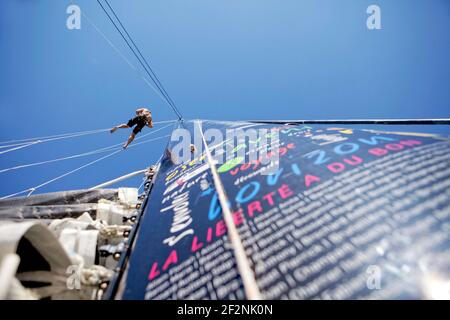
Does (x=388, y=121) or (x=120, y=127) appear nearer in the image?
(x=388, y=121)

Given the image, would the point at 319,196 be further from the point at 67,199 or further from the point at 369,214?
the point at 67,199

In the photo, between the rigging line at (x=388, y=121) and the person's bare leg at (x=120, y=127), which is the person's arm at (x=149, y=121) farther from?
the rigging line at (x=388, y=121)

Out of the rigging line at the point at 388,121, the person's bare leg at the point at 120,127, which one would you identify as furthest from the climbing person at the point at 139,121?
the rigging line at the point at 388,121

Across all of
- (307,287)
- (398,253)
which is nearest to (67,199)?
(307,287)

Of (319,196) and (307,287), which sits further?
(319,196)

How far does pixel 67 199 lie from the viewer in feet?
10.6

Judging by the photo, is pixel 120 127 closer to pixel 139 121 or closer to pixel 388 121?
pixel 139 121

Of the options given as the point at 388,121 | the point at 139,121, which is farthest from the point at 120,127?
the point at 388,121

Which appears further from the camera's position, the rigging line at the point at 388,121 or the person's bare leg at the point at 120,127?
the person's bare leg at the point at 120,127

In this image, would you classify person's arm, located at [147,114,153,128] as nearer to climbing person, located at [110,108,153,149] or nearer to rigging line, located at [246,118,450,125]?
climbing person, located at [110,108,153,149]

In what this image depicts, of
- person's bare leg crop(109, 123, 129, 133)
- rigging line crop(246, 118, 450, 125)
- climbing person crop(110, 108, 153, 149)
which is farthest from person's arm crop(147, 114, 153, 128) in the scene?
rigging line crop(246, 118, 450, 125)

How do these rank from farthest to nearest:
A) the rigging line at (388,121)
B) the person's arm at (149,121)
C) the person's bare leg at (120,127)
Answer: the person's arm at (149,121), the person's bare leg at (120,127), the rigging line at (388,121)
